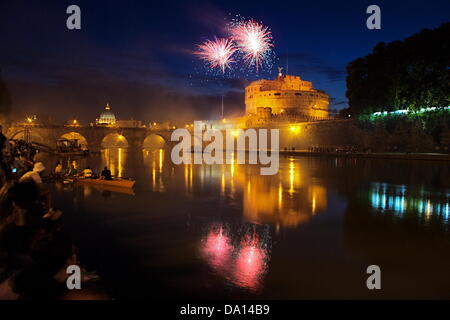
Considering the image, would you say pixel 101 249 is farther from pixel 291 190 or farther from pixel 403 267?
pixel 291 190

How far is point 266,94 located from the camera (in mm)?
85750

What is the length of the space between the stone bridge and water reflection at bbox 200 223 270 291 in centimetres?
5800

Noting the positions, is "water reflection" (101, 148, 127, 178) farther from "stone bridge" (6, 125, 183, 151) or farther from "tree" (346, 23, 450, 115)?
"tree" (346, 23, 450, 115)

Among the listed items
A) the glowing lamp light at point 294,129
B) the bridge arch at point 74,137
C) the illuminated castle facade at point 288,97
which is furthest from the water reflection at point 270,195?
the illuminated castle facade at point 288,97

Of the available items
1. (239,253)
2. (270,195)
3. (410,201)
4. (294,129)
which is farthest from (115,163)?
(294,129)

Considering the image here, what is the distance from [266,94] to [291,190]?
71114 mm

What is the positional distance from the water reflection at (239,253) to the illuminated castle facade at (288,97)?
Answer: 71724 millimetres

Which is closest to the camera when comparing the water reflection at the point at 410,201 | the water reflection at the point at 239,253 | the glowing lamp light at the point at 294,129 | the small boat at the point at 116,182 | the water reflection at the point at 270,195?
the water reflection at the point at 239,253

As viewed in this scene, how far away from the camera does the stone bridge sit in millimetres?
66062

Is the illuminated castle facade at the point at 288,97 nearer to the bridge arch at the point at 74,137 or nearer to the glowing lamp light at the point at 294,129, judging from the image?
the glowing lamp light at the point at 294,129

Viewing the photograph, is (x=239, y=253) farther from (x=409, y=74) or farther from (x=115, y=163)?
(x=409, y=74)

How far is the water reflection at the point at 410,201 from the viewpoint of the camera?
12.3 meters

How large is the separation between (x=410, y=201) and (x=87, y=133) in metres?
69.3
